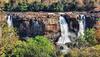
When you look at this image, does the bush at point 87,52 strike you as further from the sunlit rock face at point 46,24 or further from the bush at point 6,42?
the sunlit rock face at point 46,24

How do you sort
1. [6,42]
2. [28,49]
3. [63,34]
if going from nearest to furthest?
1. [6,42]
2. [28,49]
3. [63,34]

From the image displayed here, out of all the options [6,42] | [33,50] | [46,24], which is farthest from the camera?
[46,24]

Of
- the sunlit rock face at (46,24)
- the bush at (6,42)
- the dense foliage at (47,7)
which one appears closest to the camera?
the bush at (6,42)

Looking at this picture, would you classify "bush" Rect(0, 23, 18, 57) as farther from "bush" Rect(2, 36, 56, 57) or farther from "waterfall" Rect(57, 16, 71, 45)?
"waterfall" Rect(57, 16, 71, 45)

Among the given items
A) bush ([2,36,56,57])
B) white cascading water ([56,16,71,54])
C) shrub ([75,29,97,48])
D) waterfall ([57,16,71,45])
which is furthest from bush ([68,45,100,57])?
waterfall ([57,16,71,45])

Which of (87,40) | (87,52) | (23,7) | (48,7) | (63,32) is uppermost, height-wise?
(23,7)

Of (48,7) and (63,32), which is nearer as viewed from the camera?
(63,32)

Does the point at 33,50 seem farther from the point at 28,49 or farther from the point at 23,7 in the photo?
the point at 23,7

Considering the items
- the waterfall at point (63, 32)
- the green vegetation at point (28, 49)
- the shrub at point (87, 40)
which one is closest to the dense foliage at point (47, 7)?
the waterfall at point (63, 32)

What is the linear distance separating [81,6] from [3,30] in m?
19.6

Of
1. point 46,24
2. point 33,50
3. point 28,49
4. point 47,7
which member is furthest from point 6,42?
point 47,7

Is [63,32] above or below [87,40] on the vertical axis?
above

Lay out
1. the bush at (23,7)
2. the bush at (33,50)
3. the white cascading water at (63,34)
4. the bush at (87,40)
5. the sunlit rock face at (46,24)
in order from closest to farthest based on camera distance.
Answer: the bush at (33,50)
the bush at (87,40)
the white cascading water at (63,34)
the sunlit rock face at (46,24)
the bush at (23,7)

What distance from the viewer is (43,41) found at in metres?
41.1
